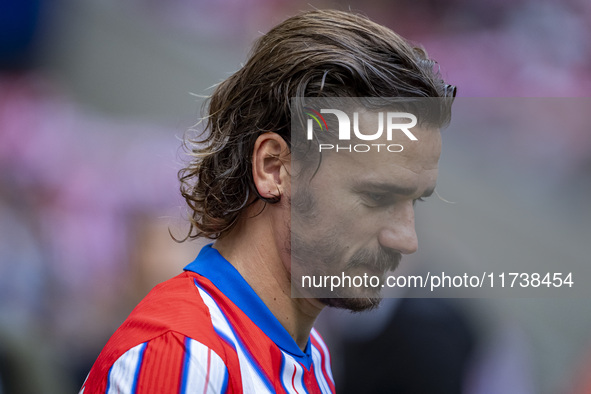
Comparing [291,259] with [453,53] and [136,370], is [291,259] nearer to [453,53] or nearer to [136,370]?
[136,370]

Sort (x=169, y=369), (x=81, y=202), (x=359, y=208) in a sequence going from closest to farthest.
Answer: (x=169, y=369), (x=359, y=208), (x=81, y=202)

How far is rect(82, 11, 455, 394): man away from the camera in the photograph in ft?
3.30

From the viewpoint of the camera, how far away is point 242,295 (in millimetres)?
1012

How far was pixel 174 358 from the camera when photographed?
2.64ft

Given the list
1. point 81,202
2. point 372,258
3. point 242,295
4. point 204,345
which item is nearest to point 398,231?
point 372,258

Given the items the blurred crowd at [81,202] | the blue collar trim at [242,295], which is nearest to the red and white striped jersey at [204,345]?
the blue collar trim at [242,295]

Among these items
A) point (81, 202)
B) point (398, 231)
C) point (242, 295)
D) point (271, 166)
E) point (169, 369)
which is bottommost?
point (169, 369)

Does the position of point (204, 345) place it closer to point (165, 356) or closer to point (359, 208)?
point (165, 356)

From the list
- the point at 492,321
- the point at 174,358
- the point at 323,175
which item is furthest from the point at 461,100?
the point at 174,358

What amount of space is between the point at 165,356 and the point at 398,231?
48 centimetres

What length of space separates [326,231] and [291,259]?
0.09 meters

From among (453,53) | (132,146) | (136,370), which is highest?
(453,53)

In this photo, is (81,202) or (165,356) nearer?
(165,356)

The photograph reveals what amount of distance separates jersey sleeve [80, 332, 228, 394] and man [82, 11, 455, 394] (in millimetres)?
97
